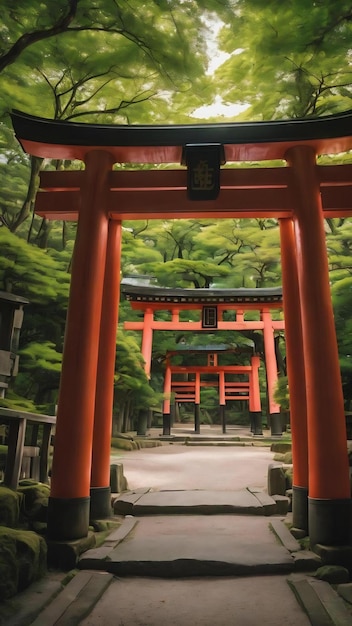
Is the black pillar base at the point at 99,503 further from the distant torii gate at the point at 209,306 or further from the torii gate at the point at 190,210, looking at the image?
the distant torii gate at the point at 209,306

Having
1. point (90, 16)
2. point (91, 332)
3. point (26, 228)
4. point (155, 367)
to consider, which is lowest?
point (91, 332)

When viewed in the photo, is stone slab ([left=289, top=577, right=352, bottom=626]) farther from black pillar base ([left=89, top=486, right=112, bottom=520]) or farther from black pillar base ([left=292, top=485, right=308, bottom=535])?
black pillar base ([left=89, top=486, right=112, bottom=520])

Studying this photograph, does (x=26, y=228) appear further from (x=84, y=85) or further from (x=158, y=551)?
(x=158, y=551)

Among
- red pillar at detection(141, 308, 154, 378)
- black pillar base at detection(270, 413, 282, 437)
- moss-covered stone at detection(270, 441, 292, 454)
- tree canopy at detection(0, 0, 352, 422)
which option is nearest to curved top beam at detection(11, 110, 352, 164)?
tree canopy at detection(0, 0, 352, 422)

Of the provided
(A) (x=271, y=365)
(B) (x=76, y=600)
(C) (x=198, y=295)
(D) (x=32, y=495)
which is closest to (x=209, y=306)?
(C) (x=198, y=295)

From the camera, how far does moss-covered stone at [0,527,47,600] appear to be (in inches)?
125

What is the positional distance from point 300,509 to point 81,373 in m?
3.39

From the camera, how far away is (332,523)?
4270mm

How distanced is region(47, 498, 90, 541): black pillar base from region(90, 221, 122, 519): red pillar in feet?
3.41

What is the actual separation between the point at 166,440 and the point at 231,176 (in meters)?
15.5

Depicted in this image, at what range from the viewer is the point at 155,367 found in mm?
20547

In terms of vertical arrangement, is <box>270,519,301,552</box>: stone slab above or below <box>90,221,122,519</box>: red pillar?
below

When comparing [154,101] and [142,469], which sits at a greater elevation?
[154,101]

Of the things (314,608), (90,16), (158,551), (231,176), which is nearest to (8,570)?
(158,551)
